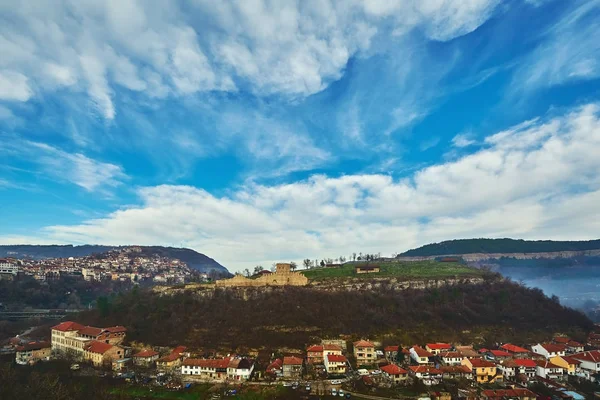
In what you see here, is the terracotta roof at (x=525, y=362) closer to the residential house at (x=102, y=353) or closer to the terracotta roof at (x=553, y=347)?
the terracotta roof at (x=553, y=347)

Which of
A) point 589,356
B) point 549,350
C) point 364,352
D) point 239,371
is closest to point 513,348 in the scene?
point 549,350

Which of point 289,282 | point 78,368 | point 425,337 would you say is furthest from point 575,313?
point 78,368

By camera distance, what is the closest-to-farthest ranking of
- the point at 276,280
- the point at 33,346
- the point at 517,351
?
the point at 517,351 < the point at 33,346 < the point at 276,280

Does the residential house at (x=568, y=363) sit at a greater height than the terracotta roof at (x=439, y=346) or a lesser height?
lesser

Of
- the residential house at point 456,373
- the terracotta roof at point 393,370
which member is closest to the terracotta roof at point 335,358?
the terracotta roof at point 393,370

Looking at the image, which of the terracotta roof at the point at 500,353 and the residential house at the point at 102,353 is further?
the residential house at the point at 102,353

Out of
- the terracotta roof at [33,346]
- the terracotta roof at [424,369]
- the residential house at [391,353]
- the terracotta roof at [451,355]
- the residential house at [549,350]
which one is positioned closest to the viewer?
the terracotta roof at [424,369]

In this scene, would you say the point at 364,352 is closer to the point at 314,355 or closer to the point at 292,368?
the point at 314,355

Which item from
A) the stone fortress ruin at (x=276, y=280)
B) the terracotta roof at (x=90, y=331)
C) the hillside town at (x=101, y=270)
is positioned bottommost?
the terracotta roof at (x=90, y=331)
